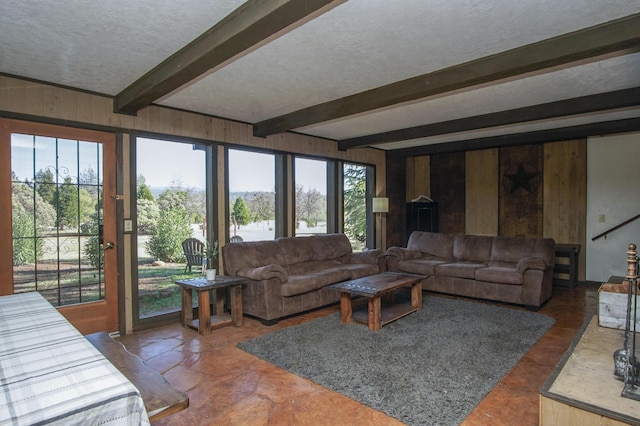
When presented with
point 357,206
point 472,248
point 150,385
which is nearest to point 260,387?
point 150,385

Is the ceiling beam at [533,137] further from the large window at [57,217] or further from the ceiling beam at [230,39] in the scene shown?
the large window at [57,217]

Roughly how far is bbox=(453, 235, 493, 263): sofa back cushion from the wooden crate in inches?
122

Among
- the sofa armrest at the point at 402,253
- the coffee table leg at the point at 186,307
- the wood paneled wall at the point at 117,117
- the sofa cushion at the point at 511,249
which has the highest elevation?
the wood paneled wall at the point at 117,117

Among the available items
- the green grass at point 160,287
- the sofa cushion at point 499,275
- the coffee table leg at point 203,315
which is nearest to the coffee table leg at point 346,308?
the coffee table leg at point 203,315

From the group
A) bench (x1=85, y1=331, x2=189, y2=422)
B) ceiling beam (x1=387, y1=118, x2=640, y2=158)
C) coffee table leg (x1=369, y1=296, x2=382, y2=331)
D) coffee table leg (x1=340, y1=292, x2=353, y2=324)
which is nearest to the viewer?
bench (x1=85, y1=331, x2=189, y2=422)

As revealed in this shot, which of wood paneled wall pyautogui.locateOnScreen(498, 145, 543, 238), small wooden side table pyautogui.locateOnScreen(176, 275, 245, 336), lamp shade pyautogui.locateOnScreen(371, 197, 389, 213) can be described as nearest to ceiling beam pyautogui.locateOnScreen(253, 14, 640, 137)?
small wooden side table pyautogui.locateOnScreen(176, 275, 245, 336)

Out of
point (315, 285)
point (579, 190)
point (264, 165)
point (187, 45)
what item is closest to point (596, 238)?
point (579, 190)

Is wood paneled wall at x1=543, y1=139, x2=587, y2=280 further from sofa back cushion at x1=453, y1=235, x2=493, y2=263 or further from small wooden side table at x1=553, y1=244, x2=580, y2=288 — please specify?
sofa back cushion at x1=453, y1=235, x2=493, y2=263

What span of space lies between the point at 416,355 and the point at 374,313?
72cm

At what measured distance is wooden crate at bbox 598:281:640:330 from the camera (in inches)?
94.5

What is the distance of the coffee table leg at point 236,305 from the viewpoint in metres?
4.07

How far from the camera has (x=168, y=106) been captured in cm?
421

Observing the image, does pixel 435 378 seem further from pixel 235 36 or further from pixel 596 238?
pixel 596 238

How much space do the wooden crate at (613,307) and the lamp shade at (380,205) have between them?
180 inches
